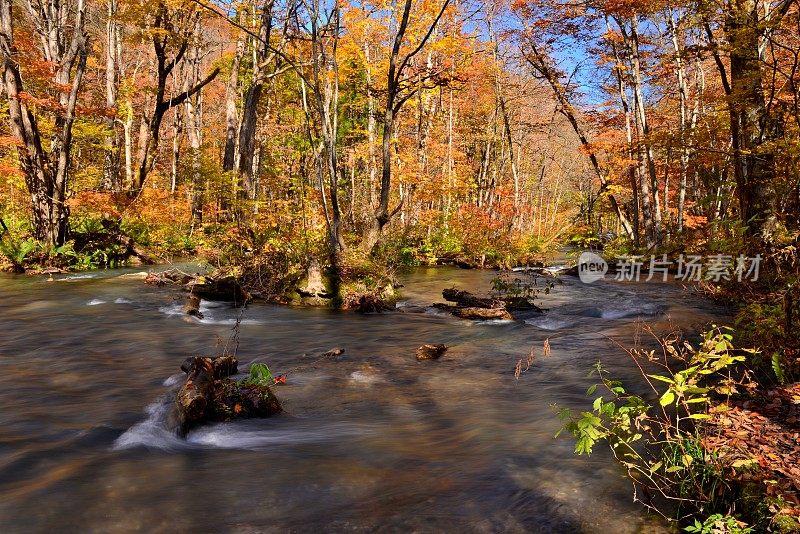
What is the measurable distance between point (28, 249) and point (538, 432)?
14.6 m

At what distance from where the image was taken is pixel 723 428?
3.36m

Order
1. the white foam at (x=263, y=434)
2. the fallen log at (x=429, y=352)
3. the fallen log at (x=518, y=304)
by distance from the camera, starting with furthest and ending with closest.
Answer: the fallen log at (x=518, y=304) < the fallen log at (x=429, y=352) < the white foam at (x=263, y=434)

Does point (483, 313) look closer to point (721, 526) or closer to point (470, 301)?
point (470, 301)

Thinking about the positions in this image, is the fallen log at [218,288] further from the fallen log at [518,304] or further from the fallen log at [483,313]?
the fallen log at [518,304]

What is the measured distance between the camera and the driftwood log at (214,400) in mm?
4344

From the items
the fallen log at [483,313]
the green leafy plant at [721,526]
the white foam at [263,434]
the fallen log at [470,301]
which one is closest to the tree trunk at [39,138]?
the fallen log at [470,301]

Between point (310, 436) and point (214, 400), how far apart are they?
96 centimetres

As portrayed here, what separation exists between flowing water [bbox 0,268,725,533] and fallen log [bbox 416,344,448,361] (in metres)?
0.17

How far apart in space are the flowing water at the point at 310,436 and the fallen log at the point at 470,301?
1.41 metres

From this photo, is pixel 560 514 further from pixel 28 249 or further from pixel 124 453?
pixel 28 249

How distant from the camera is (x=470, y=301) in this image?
1091cm

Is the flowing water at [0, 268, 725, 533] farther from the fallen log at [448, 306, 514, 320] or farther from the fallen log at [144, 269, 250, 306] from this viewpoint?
the fallen log at [144, 269, 250, 306]

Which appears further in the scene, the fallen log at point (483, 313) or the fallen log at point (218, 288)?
the fallen log at point (218, 288)

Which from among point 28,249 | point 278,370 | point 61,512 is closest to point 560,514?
point 61,512
